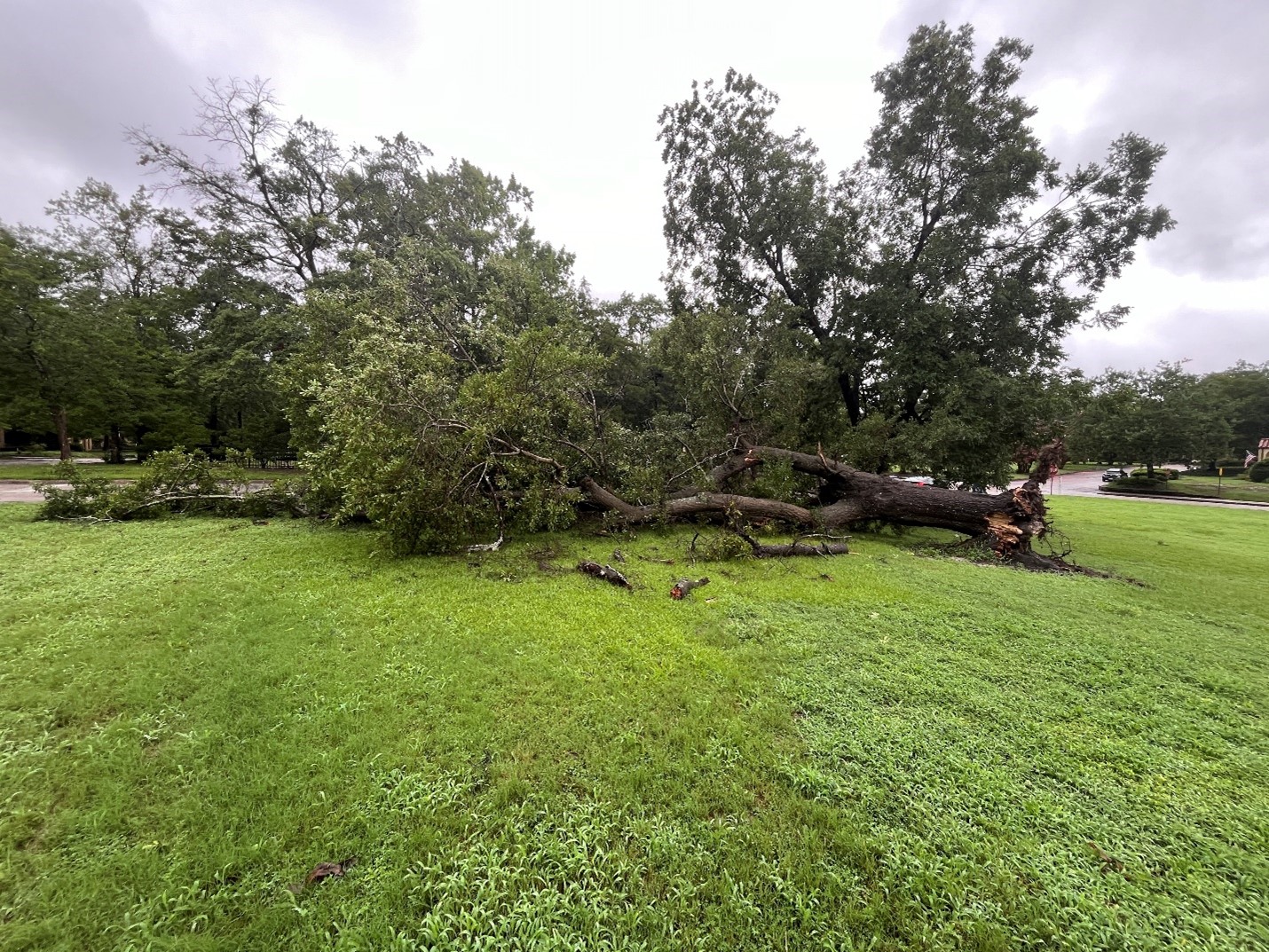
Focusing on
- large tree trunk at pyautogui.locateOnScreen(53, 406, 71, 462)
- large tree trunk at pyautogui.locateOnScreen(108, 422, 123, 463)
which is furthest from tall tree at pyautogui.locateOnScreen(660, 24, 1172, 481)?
large tree trunk at pyautogui.locateOnScreen(108, 422, 123, 463)

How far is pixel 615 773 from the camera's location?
7.23 ft

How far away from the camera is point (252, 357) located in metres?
14.1

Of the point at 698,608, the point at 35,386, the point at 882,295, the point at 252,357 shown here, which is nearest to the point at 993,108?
the point at 882,295

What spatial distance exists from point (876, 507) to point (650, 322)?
10.8 m

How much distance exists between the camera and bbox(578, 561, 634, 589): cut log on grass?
5.07m


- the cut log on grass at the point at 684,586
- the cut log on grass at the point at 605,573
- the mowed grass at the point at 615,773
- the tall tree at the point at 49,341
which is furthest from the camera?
the tall tree at the point at 49,341

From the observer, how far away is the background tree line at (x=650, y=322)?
22.9 ft

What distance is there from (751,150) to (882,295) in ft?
17.6

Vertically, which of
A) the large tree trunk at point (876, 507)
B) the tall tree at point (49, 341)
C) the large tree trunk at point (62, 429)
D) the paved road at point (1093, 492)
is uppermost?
the tall tree at point (49, 341)

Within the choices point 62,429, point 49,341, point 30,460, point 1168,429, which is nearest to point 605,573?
point 49,341

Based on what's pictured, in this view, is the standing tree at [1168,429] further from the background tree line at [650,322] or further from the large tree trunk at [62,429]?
the large tree trunk at [62,429]

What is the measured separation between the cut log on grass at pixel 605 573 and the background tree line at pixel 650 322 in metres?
1.54

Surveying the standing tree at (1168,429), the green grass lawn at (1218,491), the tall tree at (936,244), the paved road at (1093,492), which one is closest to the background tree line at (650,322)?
the tall tree at (936,244)

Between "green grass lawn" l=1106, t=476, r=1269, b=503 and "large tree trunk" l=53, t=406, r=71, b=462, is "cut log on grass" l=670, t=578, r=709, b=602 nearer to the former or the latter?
"large tree trunk" l=53, t=406, r=71, b=462
